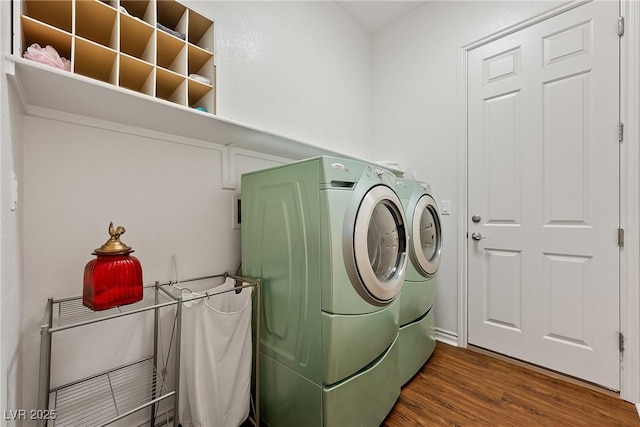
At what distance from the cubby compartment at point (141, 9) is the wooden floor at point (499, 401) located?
223cm

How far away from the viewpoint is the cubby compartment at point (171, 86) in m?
1.23

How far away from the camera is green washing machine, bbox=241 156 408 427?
1.09 metres

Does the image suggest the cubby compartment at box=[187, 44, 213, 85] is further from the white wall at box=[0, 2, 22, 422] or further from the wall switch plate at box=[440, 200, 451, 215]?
the wall switch plate at box=[440, 200, 451, 215]

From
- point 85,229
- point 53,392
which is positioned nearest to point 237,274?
point 85,229

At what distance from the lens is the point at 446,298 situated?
2285 millimetres

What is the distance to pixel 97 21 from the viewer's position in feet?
3.65

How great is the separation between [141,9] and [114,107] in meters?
0.56

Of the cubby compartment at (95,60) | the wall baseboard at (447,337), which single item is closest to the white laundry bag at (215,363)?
the cubby compartment at (95,60)

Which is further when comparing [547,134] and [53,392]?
[547,134]

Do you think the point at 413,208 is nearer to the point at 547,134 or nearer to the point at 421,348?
the point at 421,348

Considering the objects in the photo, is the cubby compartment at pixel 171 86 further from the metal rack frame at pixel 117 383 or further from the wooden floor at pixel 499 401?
the wooden floor at pixel 499 401

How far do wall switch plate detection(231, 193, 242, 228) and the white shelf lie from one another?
336 millimetres

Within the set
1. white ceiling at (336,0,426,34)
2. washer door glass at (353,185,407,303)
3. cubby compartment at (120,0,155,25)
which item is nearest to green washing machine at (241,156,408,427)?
washer door glass at (353,185,407,303)

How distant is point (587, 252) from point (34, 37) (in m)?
2.93
